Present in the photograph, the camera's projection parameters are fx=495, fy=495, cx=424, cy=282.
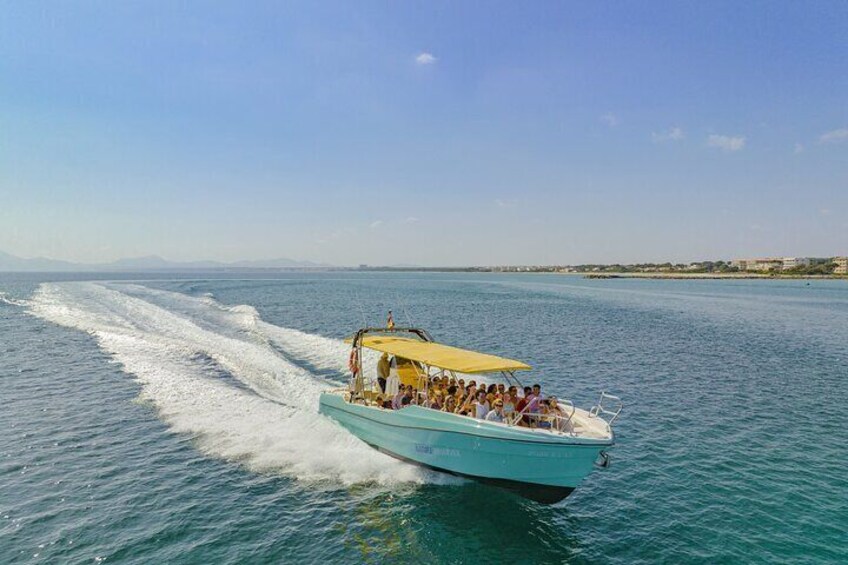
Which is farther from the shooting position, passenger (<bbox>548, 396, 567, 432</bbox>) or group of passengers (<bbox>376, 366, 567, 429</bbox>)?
group of passengers (<bbox>376, 366, 567, 429</bbox>)

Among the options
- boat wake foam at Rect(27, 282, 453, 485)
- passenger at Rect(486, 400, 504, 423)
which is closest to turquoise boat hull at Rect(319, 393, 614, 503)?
passenger at Rect(486, 400, 504, 423)

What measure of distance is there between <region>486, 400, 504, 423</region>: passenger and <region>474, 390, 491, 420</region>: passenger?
13 cm

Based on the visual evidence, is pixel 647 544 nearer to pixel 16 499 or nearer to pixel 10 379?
pixel 16 499

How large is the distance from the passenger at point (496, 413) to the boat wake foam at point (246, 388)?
7.08 ft

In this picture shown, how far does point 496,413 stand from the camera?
12852 millimetres

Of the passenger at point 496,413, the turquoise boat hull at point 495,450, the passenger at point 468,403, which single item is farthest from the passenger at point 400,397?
the passenger at point 496,413

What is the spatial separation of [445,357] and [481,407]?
2.18m

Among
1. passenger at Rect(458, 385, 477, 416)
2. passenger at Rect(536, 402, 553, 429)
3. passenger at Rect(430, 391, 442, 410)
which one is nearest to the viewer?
passenger at Rect(536, 402, 553, 429)

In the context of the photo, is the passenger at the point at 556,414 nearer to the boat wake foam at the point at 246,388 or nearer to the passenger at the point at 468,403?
the passenger at the point at 468,403

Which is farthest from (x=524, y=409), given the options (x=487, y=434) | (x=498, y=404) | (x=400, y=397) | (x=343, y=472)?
(x=343, y=472)

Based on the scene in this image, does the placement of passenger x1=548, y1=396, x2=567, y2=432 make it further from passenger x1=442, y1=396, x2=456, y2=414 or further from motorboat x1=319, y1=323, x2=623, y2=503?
passenger x1=442, y1=396, x2=456, y2=414

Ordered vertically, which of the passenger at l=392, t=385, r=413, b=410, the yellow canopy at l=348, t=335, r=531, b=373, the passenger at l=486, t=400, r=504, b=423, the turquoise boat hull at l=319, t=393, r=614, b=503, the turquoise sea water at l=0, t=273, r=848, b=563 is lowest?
the turquoise sea water at l=0, t=273, r=848, b=563

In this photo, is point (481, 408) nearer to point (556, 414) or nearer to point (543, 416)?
point (543, 416)

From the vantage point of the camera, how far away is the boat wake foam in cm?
1455
